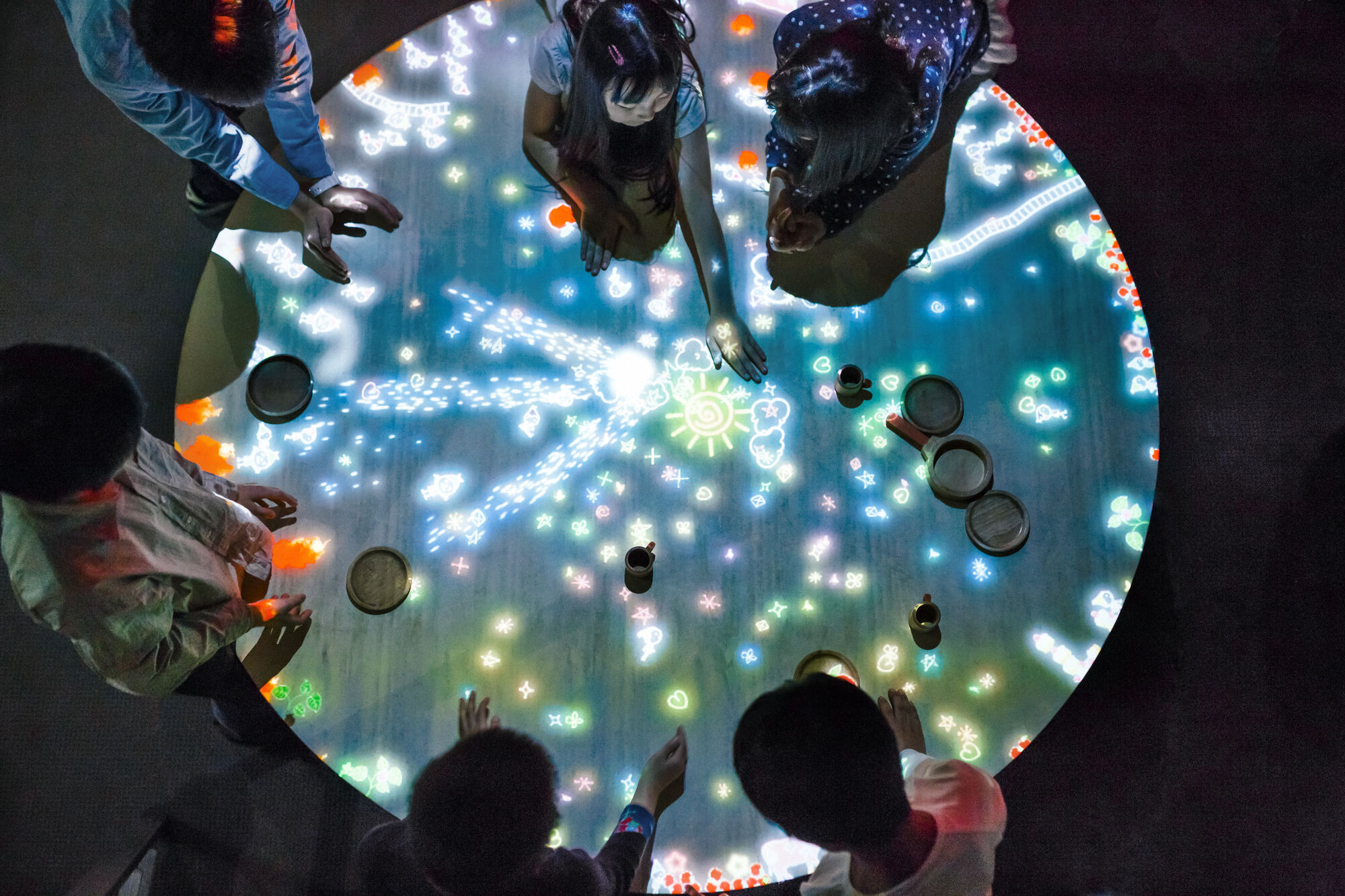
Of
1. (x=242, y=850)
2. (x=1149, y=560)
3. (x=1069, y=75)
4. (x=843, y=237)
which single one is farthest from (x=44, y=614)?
(x=1069, y=75)

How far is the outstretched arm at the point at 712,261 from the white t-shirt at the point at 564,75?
44 mm

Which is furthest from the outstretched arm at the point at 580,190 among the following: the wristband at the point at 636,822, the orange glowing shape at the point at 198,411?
the wristband at the point at 636,822

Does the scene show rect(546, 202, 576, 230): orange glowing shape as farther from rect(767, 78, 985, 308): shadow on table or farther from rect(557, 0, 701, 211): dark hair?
rect(767, 78, 985, 308): shadow on table

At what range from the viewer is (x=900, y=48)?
96.8 inches

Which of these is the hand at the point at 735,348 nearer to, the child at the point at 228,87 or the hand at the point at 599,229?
the hand at the point at 599,229

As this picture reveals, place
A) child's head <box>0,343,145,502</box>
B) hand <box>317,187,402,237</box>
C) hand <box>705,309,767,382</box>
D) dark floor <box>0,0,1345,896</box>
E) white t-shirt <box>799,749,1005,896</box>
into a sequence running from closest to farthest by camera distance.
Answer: child's head <box>0,343,145,502</box>
white t-shirt <box>799,749,1005,896</box>
hand <box>705,309,767,382</box>
hand <box>317,187,402,237</box>
dark floor <box>0,0,1345,896</box>

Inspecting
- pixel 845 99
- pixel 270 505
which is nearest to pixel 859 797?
pixel 270 505

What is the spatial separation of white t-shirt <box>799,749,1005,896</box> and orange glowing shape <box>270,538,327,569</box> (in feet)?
4.45

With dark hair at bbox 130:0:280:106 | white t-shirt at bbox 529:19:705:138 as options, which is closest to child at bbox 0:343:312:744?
dark hair at bbox 130:0:280:106

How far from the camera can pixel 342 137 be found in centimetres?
267

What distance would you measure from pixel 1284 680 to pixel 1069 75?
2.11m

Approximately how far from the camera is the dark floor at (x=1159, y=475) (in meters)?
2.67

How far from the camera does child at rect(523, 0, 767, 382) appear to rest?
7.78ft

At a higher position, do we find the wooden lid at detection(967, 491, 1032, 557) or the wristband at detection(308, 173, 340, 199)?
the wooden lid at detection(967, 491, 1032, 557)
